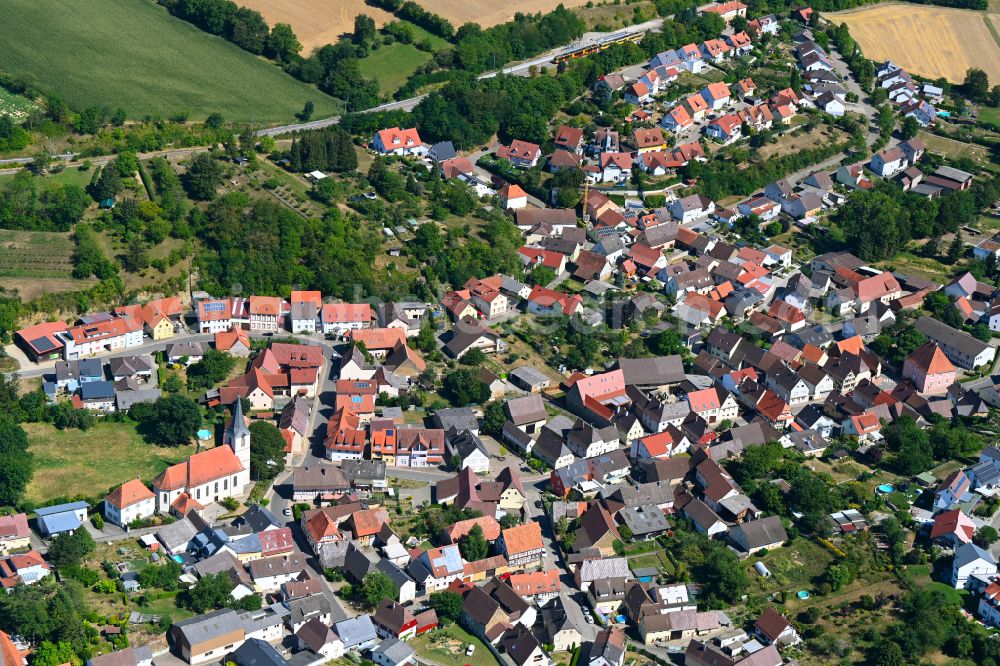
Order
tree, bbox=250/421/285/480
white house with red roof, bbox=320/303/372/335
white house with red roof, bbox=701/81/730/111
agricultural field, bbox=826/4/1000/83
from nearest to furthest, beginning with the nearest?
tree, bbox=250/421/285/480 → white house with red roof, bbox=320/303/372/335 → white house with red roof, bbox=701/81/730/111 → agricultural field, bbox=826/4/1000/83

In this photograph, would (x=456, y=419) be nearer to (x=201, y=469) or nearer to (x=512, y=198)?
(x=201, y=469)

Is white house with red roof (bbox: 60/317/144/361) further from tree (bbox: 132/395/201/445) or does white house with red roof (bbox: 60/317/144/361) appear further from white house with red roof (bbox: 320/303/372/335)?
white house with red roof (bbox: 320/303/372/335)

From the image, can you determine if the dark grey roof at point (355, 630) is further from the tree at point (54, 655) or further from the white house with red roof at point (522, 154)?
the white house with red roof at point (522, 154)

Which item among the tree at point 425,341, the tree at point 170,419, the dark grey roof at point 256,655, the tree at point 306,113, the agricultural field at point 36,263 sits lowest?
the dark grey roof at point 256,655

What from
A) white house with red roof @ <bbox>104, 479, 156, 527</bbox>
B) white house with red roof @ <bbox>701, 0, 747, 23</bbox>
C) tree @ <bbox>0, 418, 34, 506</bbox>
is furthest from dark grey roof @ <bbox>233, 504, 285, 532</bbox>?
white house with red roof @ <bbox>701, 0, 747, 23</bbox>

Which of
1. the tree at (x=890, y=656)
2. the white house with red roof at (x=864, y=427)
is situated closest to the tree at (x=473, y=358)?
the white house with red roof at (x=864, y=427)

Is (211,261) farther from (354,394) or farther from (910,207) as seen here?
(910,207)

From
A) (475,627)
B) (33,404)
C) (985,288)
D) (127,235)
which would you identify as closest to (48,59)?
(127,235)
